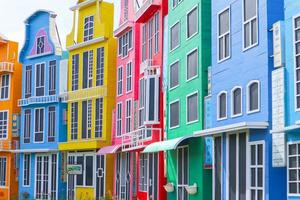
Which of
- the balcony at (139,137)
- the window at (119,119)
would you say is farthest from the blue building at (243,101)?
the window at (119,119)

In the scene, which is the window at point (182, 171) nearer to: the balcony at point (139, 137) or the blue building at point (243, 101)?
the balcony at point (139, 137)

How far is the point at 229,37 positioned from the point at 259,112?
12.2 ft

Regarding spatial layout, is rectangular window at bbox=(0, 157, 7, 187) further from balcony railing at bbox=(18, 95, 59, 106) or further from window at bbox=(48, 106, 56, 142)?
window at bbox=(48, 106, 56, 142)

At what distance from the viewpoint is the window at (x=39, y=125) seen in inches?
1750

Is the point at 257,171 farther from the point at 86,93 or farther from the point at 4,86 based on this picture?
the point at 4,86

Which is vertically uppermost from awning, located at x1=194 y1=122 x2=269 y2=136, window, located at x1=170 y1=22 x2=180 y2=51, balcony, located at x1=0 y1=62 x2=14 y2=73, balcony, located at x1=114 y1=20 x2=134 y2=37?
balcony, located at x1=114 y1=20 x2=134 y2=37

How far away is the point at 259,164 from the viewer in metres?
19.0

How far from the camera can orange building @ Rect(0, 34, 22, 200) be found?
46.6 metres

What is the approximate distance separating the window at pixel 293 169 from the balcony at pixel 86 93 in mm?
23381

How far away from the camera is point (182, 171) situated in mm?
27000

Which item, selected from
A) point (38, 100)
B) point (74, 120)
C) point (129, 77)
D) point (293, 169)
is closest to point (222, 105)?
point (293, 169)

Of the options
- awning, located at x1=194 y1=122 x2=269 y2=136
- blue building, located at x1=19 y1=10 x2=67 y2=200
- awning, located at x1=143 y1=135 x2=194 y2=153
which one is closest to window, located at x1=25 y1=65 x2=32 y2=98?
blue building, located at x1=19 y1=10 x2=67 y2=200

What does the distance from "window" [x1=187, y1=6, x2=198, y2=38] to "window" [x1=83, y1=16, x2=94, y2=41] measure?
602 inches


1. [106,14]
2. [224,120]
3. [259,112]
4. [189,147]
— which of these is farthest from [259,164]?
[106,14]
